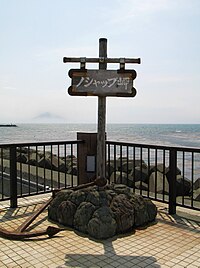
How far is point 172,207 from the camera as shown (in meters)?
3.91

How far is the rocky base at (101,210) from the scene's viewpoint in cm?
307

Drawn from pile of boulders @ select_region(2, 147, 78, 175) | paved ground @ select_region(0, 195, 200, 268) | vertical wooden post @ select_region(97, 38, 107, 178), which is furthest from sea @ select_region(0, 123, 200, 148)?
paved ground @ select_region(0, 195, 200, 268)

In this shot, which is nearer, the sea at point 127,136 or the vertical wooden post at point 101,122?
the vertical wooden post at point 101,122

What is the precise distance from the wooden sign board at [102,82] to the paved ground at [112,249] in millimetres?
1654

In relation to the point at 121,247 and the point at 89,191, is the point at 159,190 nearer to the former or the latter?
the point at 89,191

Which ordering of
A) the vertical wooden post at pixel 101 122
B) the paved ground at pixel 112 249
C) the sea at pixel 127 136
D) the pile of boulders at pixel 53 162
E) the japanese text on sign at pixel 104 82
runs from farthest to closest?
the sea at pixel 127 136, the pile of boulders at pixel 53 162, the vertical wooden post at pixel 101 122, the japanese text on sign at pixel 104 82, the paved ground at pixel 112 249

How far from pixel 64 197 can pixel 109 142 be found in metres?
1.47

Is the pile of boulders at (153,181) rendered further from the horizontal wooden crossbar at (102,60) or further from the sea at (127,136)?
the horizontal wooden crossbar at (102,60)

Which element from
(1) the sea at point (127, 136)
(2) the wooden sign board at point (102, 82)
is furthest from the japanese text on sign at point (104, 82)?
(1) the sea at point (127, 136)

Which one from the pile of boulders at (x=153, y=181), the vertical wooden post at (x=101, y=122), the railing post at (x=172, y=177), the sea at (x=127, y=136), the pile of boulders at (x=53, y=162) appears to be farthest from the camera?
the sea at (x=127, y=136)

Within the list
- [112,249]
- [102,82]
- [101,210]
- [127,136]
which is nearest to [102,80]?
[102,82]

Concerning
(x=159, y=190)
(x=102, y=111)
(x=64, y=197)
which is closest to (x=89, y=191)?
(x=64, y=197)

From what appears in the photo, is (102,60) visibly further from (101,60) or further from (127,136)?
(127,136)

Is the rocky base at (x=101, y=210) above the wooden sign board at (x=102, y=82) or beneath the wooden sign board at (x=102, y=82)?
beneath
